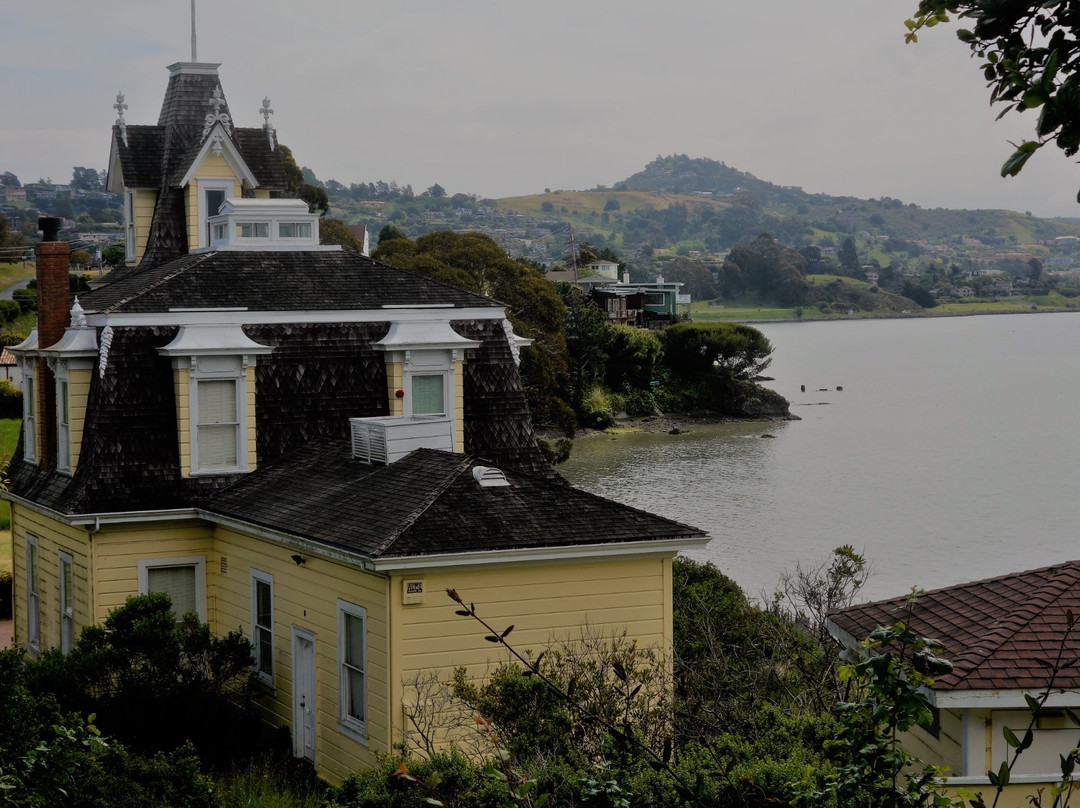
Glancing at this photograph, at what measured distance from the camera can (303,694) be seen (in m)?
16.8

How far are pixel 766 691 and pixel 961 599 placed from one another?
4.10 m

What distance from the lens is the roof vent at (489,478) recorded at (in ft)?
53.3

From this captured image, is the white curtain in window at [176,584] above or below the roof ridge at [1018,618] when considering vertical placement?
below

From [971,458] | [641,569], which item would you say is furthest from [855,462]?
[641,569]

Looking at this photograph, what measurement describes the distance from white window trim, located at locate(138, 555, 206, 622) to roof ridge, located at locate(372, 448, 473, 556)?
487cm

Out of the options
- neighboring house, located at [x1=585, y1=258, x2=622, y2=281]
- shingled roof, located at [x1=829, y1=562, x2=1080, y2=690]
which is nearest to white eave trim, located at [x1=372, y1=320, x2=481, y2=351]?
shingled roof, located at [x1=829, y1=562, x2=1080, y2=690]

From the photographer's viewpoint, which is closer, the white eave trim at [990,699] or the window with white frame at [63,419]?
the white eave trim at [990,699]

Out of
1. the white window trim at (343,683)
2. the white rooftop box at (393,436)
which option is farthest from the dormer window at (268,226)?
the white window trim at (343,683)

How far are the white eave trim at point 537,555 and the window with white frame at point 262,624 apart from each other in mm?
3811

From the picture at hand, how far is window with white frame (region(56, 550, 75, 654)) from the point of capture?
20328 mm

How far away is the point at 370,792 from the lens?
1020 cm

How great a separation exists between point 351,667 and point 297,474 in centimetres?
419

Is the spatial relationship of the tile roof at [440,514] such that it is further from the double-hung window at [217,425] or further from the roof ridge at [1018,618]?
the roof ridge at [1018,618]

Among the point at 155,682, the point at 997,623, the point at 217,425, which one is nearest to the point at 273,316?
the point at 217,425
